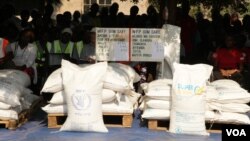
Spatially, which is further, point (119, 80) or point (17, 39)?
point (17, 39)

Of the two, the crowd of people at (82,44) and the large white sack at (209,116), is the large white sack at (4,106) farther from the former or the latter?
the large white sack at (209,116)

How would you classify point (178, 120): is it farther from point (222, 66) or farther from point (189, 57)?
point (189, 57)

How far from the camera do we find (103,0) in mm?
27312

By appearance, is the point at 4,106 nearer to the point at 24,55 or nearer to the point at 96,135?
the point at 96,135

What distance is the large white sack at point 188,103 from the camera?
6.79 m

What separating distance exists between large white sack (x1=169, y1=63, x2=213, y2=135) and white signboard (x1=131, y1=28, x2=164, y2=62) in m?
1.40

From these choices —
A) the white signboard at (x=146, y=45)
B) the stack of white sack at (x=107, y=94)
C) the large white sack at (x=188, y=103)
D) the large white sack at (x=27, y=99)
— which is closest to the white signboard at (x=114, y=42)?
the white signboard at (x=146, y=45)

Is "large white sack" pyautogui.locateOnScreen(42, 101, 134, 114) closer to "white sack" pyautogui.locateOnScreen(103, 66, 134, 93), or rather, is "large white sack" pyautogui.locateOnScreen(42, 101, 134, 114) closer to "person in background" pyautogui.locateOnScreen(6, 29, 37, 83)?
"white sack" pyautogui.locateOnScreen(103, 66, 134, 93)

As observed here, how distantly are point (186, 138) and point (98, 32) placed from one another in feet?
8.19

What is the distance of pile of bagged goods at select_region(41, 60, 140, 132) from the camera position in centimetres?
684

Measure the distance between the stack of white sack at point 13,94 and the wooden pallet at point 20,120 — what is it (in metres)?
0.05

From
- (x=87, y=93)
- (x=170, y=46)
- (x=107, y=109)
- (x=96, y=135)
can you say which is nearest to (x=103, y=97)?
(x=107, y=109)

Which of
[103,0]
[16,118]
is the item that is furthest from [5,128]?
[103,0]

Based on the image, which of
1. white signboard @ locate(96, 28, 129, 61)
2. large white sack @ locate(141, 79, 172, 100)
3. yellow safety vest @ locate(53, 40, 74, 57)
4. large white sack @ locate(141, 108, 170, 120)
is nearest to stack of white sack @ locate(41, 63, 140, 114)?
large white sack @ locate(141, 108, 170, 120)
